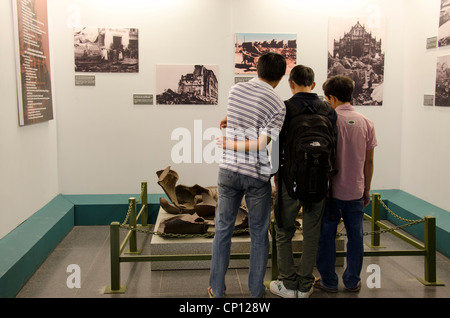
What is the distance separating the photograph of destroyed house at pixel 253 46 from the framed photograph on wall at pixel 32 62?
3201 millimetres

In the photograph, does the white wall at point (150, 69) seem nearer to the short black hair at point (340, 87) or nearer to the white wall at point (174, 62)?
the white wall at point (174, 62)

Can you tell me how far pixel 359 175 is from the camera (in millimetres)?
4891

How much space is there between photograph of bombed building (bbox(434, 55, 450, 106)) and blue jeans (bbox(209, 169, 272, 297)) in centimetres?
426

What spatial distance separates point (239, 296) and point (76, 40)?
546 cm

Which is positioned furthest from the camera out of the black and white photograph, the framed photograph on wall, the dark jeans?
the black and white photograph

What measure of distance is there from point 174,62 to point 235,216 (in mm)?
4753

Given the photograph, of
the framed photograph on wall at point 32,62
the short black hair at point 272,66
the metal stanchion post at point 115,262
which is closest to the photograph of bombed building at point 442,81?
the short black hair at point 272,66

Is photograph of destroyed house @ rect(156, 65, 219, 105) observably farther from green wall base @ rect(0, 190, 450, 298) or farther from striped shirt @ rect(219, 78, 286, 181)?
striped shirt @ rect(219, 78, 286, 181)

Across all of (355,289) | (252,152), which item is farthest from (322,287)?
(252,152)

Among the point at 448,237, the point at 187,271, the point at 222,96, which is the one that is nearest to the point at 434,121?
the point at 448,237

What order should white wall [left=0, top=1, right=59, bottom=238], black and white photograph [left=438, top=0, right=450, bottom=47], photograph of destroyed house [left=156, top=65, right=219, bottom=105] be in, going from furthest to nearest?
photograph of destroyed house [left=156, top=65, right=219, bottom=105], black and white photograph [left=438, top=0, right=450, bottom=47], white wall [left=0, top=1, right=59, bottom=238]

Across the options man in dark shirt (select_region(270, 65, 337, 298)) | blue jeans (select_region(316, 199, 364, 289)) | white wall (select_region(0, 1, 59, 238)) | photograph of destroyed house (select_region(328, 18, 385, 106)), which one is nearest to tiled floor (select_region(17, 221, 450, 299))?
blue jeans (select_region(316, 199, 364, 289))

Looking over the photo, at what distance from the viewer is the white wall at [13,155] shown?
5.97 m

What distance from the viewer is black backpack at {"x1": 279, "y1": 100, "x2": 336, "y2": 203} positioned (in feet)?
14.6
